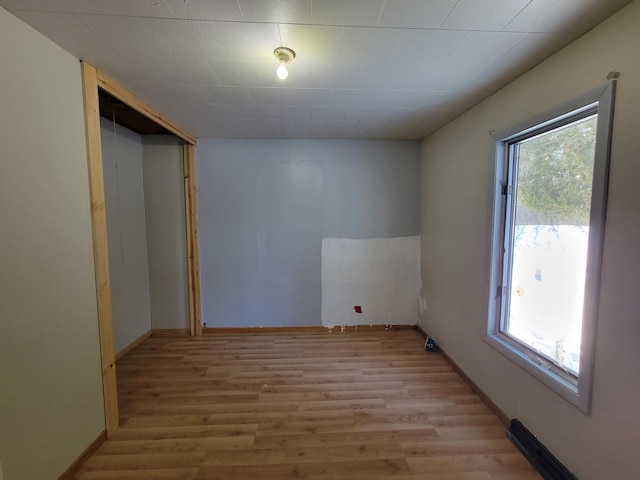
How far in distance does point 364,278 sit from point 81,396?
2.69 metres

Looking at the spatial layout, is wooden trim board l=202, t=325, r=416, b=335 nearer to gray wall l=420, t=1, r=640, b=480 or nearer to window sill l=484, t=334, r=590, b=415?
gray wall l=420, t=1, r=640, b=480

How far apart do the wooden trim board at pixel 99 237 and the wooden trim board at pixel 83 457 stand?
52mm

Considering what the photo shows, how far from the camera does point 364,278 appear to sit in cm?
336

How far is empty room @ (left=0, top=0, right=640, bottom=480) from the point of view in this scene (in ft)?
3.90

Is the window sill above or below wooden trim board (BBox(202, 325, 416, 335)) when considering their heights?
above

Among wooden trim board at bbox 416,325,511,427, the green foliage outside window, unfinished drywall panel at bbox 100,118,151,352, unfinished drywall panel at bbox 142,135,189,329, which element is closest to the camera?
the green foliage outside window

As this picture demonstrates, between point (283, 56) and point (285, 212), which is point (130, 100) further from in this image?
point (285, 212)

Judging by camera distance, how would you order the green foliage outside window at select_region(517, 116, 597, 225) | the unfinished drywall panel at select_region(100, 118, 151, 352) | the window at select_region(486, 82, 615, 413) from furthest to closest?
the unfinished drywall panel at select_region(100, 118, 151, 352)
the green foliage outside window at select_region(517, 116, 597, 225)
the window at select_region(486, 82, 615, 413)

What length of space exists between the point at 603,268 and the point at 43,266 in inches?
106

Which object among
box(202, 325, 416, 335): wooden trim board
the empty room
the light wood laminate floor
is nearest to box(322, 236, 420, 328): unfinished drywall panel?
box(202, 325, 416, 335): wooden trim board

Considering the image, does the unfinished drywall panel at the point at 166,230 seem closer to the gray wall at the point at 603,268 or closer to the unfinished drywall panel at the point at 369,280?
the unfinished drywall panel at the point at 369,280

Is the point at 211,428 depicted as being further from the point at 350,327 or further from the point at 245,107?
the point at 245,107

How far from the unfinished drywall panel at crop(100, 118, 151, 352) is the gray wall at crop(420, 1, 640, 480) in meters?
3.35

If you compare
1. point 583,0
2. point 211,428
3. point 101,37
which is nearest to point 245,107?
point 101,37
